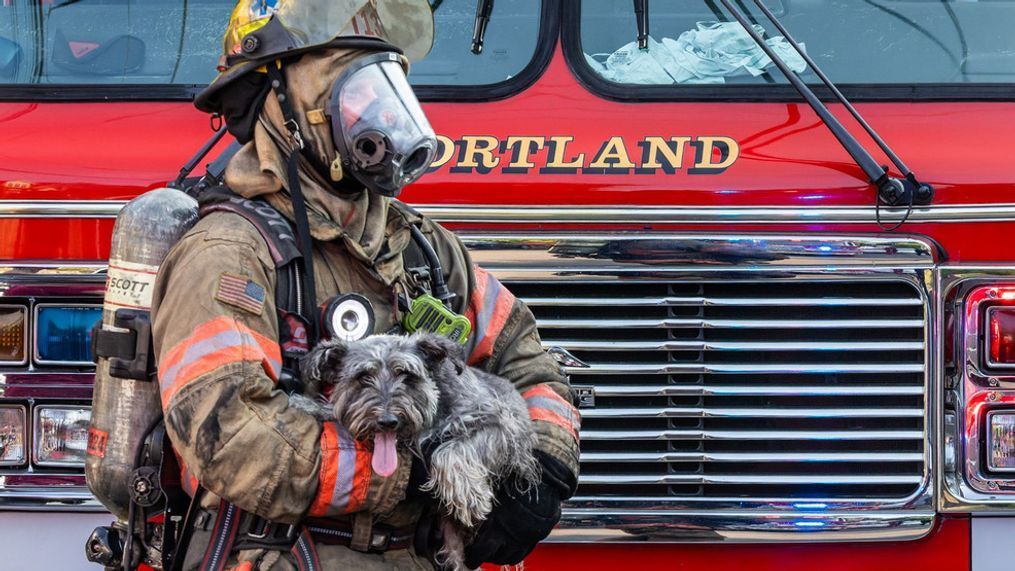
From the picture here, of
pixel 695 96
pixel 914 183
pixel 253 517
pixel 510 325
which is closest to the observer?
pixel 253 517

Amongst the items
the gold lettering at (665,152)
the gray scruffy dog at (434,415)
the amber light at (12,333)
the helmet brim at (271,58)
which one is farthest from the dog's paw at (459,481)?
the amber light at (12,333)

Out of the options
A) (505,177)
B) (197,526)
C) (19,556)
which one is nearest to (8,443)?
(19,556)

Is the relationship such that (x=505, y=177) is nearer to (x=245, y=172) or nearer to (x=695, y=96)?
(x=695, y=96)

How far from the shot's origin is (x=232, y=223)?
8.29 feet

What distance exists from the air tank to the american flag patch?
1.16 ft

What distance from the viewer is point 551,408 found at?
9.24ft

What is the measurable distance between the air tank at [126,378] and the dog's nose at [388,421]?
59 cm

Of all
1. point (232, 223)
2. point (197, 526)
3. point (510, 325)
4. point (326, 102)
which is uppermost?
point (326, 102)

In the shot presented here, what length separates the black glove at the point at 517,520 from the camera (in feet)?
8.60

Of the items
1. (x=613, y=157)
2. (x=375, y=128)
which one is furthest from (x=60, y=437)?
(x=613, y=157)

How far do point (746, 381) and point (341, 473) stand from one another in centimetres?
145

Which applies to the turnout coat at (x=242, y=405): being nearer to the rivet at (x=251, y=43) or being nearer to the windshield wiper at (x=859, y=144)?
the rivet at (x=251, y=43)

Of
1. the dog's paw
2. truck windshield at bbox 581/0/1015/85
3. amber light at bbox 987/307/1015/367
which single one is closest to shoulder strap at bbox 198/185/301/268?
the dog's paw

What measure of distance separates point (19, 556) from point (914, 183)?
2481 mm
